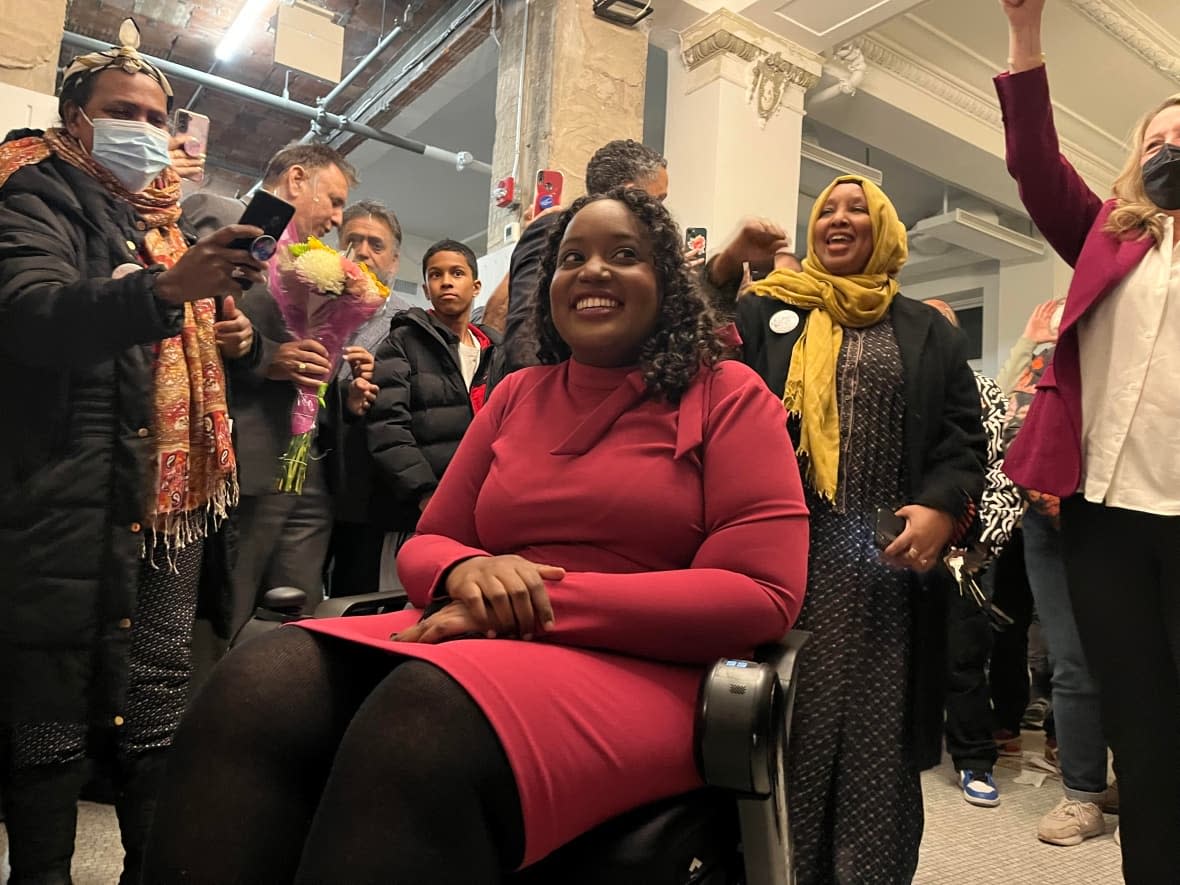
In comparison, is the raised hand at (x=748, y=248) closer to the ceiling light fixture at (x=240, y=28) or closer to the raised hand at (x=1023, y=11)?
the raised hand at (x=1023, y=11)

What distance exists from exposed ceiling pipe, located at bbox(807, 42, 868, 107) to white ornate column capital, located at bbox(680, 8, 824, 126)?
187 millimetres

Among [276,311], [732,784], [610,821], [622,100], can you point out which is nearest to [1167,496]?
[732,784]

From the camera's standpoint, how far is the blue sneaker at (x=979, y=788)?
2623mm

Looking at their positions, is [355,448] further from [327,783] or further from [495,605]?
[327,783]

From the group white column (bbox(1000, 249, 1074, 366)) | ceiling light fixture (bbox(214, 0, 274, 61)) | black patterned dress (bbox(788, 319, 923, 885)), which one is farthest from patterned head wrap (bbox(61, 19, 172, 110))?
white column (bbox(1000, 249, 1074, 366))

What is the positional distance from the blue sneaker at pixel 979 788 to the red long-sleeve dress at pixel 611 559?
1991mm

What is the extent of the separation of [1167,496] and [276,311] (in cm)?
174

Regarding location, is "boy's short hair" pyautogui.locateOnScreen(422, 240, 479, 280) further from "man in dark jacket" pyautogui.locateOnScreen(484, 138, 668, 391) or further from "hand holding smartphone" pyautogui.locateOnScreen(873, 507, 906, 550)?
"hand holding smartphone" pyautogui.locateOnScreen(873, 507, 906, 550)

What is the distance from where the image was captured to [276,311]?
6.31ft

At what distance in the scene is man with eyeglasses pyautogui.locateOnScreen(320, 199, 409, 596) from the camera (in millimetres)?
2232

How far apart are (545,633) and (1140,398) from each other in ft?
3.50

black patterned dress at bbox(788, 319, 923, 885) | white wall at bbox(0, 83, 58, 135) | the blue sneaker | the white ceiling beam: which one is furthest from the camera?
the white ceiling beam

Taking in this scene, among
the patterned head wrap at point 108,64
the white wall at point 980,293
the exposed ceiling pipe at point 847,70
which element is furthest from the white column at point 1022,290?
the patterned head wrap at point 108,64

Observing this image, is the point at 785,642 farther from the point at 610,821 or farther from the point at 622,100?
the point at 622,100
